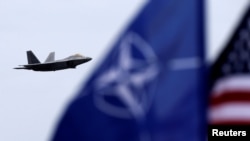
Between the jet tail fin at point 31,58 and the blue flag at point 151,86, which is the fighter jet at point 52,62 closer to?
the jet tail fin at point 31,58

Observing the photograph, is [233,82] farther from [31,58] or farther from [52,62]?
[31,58]

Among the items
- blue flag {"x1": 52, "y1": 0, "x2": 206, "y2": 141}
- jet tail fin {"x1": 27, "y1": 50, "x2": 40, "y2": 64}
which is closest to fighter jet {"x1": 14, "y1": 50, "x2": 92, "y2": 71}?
jet tail fin {"x1": 27, "y1": 50, "x2": 40, "y2": 64}

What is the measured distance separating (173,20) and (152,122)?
700 millimetres

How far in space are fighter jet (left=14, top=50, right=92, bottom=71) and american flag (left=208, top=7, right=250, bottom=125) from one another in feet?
2.92

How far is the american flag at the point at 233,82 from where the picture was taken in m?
2.32

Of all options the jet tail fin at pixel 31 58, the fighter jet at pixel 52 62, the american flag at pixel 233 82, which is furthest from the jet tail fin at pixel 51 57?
the american flag at pixel 233 82

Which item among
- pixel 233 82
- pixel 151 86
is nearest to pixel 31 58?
pixel 151 86

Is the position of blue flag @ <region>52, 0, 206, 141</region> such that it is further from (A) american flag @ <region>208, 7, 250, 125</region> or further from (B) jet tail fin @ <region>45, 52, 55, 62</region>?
(B) jet tail fin @ <region>45, 52, 55, 62</region>

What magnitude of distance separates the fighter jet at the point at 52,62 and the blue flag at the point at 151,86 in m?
0.24

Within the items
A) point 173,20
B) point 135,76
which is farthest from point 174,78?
point 173,20

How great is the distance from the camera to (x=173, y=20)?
7.85 feet

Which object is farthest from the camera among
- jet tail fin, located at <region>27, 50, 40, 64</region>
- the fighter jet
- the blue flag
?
jet tail fin, located at <region>27, 50, 40, 64</region>

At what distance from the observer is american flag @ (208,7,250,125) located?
2.32m

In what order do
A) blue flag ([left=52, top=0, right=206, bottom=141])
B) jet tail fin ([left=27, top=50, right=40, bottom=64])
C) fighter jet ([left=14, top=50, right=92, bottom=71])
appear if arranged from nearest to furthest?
blue flag ([left=52, top=0, right=206, bottom=141]) → fighter jet ([left=14, top=50, right=92, bottom=71]) → jet tail fin ([left=27, top=50, right=40, bottom=64])
